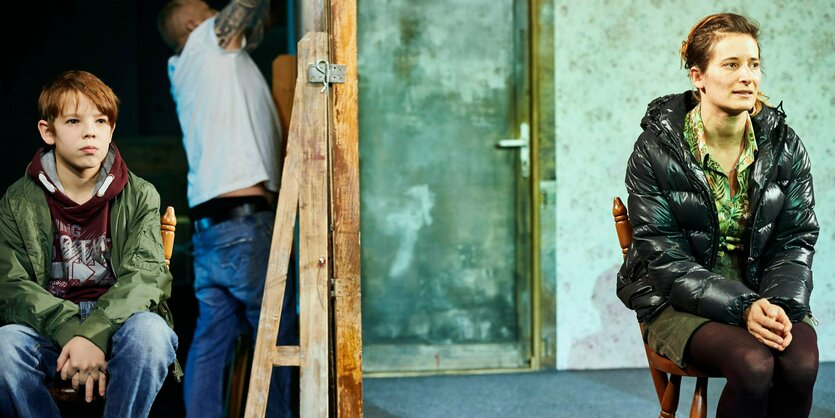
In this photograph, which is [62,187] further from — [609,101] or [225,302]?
[609,101]

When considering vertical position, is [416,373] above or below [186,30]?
below

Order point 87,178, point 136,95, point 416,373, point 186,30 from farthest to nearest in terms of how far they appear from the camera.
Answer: point 416,373 < point 136,95 < point 186,30 < point 87,178

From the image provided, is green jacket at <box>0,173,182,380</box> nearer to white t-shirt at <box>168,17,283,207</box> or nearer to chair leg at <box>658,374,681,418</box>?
white t-shirt at <box>168,17,283,207</box>

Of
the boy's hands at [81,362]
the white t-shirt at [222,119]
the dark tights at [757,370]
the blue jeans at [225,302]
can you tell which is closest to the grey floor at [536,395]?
the blue jeans at [225,302]

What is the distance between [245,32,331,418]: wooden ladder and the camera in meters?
2.94

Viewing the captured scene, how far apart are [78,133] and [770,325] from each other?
1.96 meters

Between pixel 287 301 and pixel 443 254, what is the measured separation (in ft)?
3.87

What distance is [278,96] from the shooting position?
3.71m

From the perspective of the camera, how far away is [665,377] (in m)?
2.93

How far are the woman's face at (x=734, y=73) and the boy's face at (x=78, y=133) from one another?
1758 millimetres

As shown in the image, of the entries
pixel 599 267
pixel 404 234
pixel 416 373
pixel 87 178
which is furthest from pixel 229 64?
pixel 599 267

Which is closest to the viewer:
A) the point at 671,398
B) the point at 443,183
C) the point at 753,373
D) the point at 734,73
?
the point at 753,373

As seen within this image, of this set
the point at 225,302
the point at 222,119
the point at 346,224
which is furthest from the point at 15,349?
the point at 222,119

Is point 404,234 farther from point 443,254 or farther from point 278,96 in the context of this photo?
point 278,96
